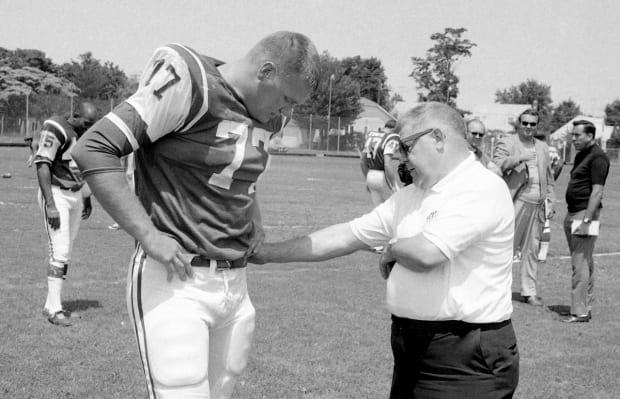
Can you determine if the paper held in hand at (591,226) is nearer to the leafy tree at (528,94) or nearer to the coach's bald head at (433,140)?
the coach's bald head at (433,140)

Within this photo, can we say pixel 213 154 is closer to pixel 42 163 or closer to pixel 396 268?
pixel 396 268

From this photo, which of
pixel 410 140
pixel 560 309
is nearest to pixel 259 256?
pixel 410 140

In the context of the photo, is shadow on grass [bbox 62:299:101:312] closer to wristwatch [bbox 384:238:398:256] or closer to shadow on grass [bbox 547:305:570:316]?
wristwatch [bbox 384:238:398:256]

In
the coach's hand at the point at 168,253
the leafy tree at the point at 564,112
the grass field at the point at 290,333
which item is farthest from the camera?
the leafy tree at the point at 564,112

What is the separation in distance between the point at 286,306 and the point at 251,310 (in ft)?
15.9

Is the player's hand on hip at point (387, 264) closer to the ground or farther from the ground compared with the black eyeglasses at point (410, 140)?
closer to the ground

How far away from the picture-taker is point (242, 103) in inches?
127

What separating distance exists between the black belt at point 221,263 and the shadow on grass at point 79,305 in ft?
16.7

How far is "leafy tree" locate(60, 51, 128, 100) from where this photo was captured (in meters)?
82.2

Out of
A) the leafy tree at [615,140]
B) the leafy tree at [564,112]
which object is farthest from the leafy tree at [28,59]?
the leafy tree at [564,112]

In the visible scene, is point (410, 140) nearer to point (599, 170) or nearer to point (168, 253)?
point (168, 253)

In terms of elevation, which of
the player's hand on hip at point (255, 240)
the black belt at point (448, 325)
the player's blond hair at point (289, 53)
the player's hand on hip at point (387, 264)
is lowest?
the black belt at point (448, 325)

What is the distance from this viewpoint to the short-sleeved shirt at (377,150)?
1176 cm

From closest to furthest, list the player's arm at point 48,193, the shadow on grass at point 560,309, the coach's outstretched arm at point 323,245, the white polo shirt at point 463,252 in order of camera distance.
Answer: the white polo shirt at point 463,252 < the coach's outstretched arm at point 323,245 < the player's arm at point 48,193 < the shadow on grass at point 560,309
